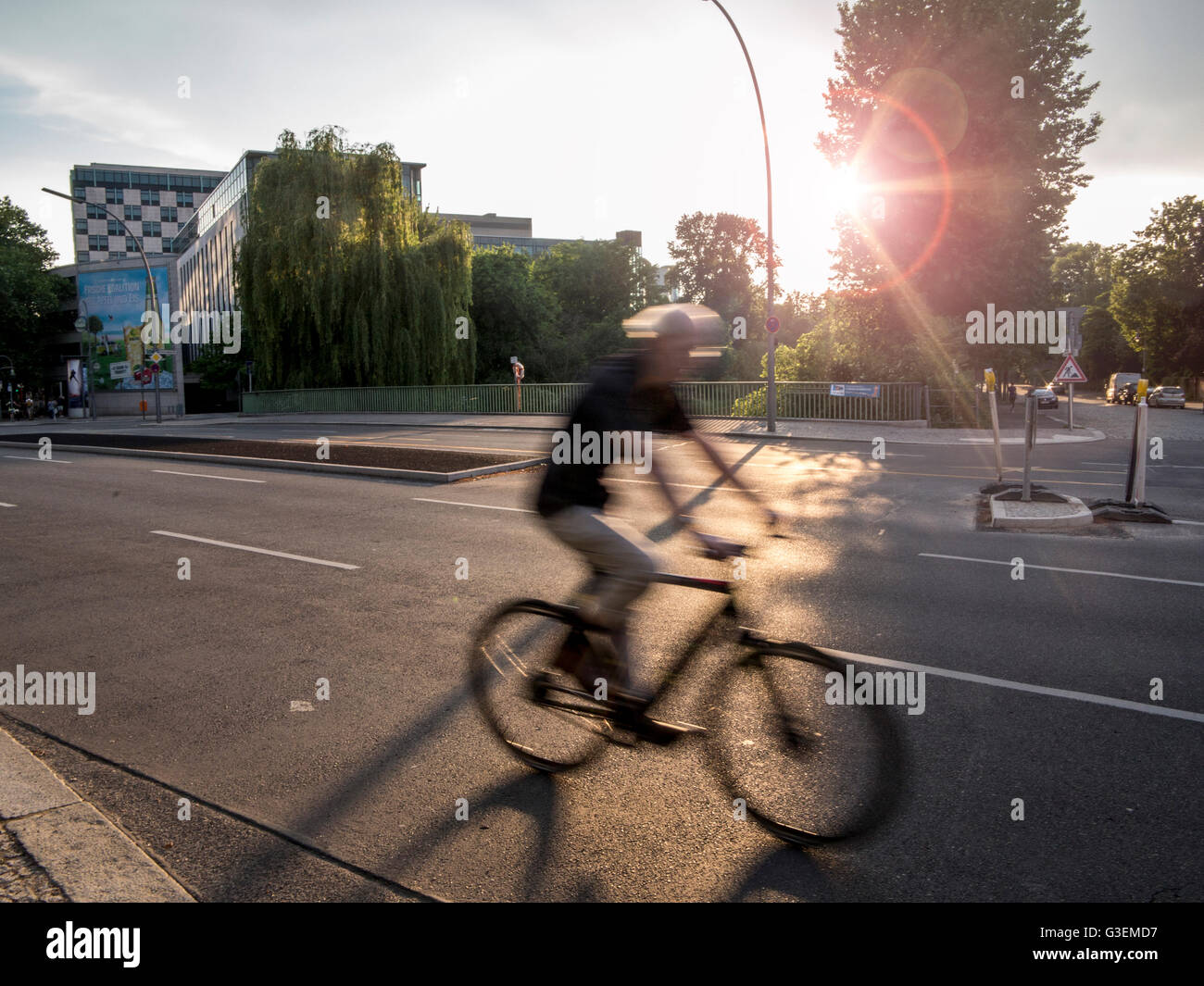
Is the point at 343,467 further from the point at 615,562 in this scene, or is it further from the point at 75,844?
the point at 75,844

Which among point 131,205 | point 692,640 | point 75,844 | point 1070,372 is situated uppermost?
point 131,205

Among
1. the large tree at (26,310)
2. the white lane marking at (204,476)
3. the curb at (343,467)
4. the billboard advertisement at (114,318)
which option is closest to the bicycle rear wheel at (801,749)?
the curb at (343,467)

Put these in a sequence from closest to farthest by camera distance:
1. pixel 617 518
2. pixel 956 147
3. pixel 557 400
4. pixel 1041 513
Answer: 1. pixel 617 518
2. pixel 1041 513
3. pixel 956 147
4. pixel 557 400

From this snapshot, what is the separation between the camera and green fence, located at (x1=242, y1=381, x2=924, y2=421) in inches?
1095

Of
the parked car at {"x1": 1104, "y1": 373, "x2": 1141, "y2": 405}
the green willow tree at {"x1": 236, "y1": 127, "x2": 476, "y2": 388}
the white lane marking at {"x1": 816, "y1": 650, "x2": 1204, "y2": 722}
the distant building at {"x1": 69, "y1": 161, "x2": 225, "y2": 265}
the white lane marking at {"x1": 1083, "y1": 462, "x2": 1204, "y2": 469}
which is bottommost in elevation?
the white lane marking at {"x1": 816, "y1": 650, "x2": 1204, "y2": 722}

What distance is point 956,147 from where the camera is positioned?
29359 mm

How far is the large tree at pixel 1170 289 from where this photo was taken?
60.4 meters

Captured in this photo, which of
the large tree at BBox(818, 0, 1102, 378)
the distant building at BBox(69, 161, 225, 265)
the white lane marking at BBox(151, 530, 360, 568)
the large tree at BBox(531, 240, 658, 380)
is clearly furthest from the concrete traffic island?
the distant building at BBox(69, 161, 225, 265)

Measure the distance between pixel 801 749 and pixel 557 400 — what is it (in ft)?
102

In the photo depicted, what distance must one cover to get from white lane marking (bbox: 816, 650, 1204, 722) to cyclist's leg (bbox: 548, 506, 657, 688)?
2087 mm

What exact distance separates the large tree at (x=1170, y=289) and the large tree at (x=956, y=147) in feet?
117

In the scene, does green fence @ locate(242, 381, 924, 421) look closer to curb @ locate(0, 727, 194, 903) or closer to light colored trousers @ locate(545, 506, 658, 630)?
light colored trousers @ locate(545, 506, 658, 630)

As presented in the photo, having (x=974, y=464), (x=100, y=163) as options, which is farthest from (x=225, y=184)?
(x=974, y=464)

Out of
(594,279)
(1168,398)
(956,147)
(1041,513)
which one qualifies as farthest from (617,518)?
(594,279)
